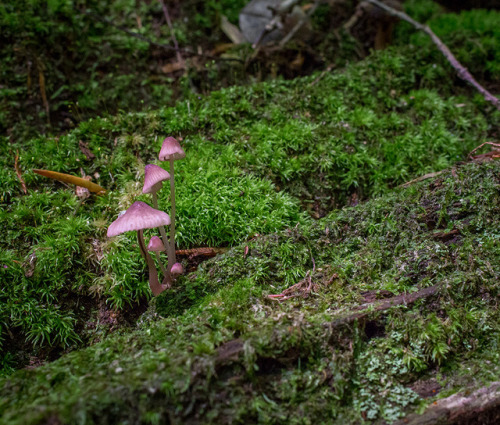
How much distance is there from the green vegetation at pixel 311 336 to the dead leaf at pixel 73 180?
4.23 feet

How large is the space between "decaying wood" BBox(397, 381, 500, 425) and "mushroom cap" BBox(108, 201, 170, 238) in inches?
62.9

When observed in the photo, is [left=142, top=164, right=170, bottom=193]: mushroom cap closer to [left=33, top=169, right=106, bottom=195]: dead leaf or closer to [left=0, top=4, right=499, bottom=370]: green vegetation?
[left=0, top=4, right=499, bottom=370]: green vegetation

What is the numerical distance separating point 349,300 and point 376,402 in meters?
0.58

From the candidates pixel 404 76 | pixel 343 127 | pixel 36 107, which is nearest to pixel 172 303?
pixel 343 127

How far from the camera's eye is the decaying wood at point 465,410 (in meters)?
1.73

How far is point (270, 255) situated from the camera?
2.63 metres

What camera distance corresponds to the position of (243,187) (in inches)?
126

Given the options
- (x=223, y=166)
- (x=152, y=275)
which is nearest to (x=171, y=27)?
(x=223, y=166)

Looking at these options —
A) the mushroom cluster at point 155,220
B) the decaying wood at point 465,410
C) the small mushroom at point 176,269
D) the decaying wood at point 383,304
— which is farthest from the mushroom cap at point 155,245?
the decaying wood at point 465,410

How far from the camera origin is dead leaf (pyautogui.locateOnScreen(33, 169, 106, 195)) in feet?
10.5

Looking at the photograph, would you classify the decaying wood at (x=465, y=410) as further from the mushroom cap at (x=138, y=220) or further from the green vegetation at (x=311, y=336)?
the mushroom cap at (x=138, y=220)

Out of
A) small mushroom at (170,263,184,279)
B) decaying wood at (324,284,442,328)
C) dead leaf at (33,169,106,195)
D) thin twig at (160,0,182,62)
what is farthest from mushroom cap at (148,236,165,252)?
thin twig at (160,0,182,62)

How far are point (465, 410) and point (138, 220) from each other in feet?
6.26

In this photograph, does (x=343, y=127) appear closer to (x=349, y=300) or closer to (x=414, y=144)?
(x=414, y=144)
